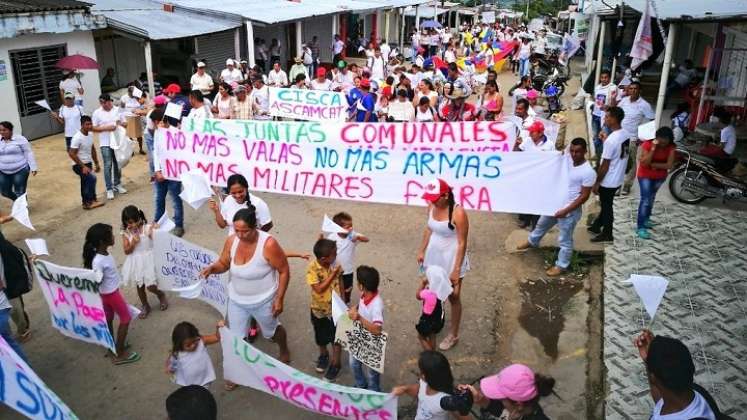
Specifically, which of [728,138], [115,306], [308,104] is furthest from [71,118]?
[728,138]

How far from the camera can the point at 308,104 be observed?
40.3 ft

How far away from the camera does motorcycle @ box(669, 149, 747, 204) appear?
325 inches

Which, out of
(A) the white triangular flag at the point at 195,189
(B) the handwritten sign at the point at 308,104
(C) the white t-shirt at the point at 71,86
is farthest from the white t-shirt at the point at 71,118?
(A) the white triangular flag at the point at 195,189

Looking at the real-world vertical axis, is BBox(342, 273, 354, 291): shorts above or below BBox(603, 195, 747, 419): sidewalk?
above

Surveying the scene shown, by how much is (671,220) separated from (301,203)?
5.33 meters

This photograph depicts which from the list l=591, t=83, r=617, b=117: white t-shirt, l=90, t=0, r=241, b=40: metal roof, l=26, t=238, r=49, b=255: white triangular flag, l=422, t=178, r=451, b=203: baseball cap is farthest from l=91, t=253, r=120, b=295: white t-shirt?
l=90, t=0, r=241, b=40: metal roof

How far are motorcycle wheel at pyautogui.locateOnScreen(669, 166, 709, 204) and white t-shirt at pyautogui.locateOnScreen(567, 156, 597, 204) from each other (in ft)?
8.01

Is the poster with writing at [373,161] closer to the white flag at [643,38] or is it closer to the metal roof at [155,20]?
the white flag at [643,38]

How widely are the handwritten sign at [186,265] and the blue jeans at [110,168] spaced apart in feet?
14.0

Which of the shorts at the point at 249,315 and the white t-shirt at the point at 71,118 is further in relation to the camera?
the white t-shirt at the point at 71,118

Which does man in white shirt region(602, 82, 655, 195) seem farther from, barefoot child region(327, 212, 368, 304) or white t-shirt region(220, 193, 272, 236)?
white t-shirt region(220, 193, 272, 236)

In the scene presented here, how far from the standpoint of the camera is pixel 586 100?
17484 mm

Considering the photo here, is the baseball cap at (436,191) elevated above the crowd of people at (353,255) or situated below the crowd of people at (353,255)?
above

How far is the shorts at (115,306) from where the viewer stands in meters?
5.35
